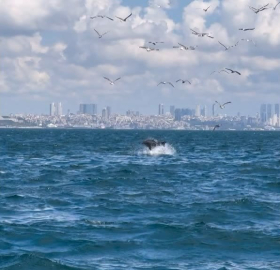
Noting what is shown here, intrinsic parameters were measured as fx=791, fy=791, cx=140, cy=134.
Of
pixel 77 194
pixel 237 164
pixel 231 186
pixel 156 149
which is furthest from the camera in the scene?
pixel 156 149

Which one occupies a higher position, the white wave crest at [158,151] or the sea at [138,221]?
the white wave crest at [158,151]

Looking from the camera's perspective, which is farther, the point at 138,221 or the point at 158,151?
the point at 158,151

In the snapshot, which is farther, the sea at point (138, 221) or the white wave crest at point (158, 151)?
the white wave crest at point (158, 151)

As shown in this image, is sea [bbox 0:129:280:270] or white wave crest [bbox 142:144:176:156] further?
white wave crest [bbox 142:144:176:156]

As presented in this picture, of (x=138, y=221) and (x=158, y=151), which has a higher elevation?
(x=158, y=151)

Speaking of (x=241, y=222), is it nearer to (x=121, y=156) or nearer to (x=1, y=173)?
(x=1, y=173)

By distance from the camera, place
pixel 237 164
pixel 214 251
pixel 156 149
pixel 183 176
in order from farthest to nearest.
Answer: pixel 156 149
pixel 237 164
pixel 183 176
pixel 214 251

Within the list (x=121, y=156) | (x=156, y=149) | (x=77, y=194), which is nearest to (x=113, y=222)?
(x=77, y=194)

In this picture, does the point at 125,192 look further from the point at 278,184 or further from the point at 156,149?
the point at 156,149

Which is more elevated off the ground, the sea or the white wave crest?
the white wave crest

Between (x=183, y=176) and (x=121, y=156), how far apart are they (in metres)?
27.6

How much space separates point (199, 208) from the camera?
35.7 metres

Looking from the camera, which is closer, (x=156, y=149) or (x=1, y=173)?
(x=1, y=173)

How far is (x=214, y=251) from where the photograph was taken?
26531 mm
